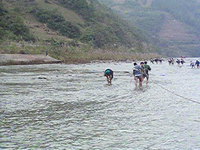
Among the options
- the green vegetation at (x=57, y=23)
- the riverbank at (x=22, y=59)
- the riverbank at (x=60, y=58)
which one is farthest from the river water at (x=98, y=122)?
the green vegetation at (x=57, y=23)

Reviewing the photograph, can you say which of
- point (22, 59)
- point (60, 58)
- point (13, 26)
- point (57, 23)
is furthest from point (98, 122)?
point (57, 23)

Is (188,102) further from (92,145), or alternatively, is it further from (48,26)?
(48,26)

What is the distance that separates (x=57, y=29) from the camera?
108188 millimetres

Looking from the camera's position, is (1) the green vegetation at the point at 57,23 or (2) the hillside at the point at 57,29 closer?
(2) the hillside at the point at 57,29

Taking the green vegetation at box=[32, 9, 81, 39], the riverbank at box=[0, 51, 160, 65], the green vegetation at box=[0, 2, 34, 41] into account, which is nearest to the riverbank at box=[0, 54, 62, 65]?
the riverbank at box=[0, 51, 160, 65]

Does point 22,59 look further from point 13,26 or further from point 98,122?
point 98,122

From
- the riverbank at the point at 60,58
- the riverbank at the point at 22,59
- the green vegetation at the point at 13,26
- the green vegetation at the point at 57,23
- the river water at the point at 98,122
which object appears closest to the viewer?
the river water at the point at 98,122

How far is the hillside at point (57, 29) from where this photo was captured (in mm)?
79250

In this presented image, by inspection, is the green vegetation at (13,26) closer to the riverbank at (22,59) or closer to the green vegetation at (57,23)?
the riverbank at (22,59)

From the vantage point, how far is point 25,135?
32.0 ft

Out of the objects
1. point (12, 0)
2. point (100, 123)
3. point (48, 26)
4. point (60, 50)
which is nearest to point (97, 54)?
point (60, 50)

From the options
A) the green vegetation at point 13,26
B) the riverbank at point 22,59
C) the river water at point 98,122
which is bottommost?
the river water at point 98,122

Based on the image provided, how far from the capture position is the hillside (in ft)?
260

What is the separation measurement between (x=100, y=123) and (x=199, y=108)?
5.01 metres
